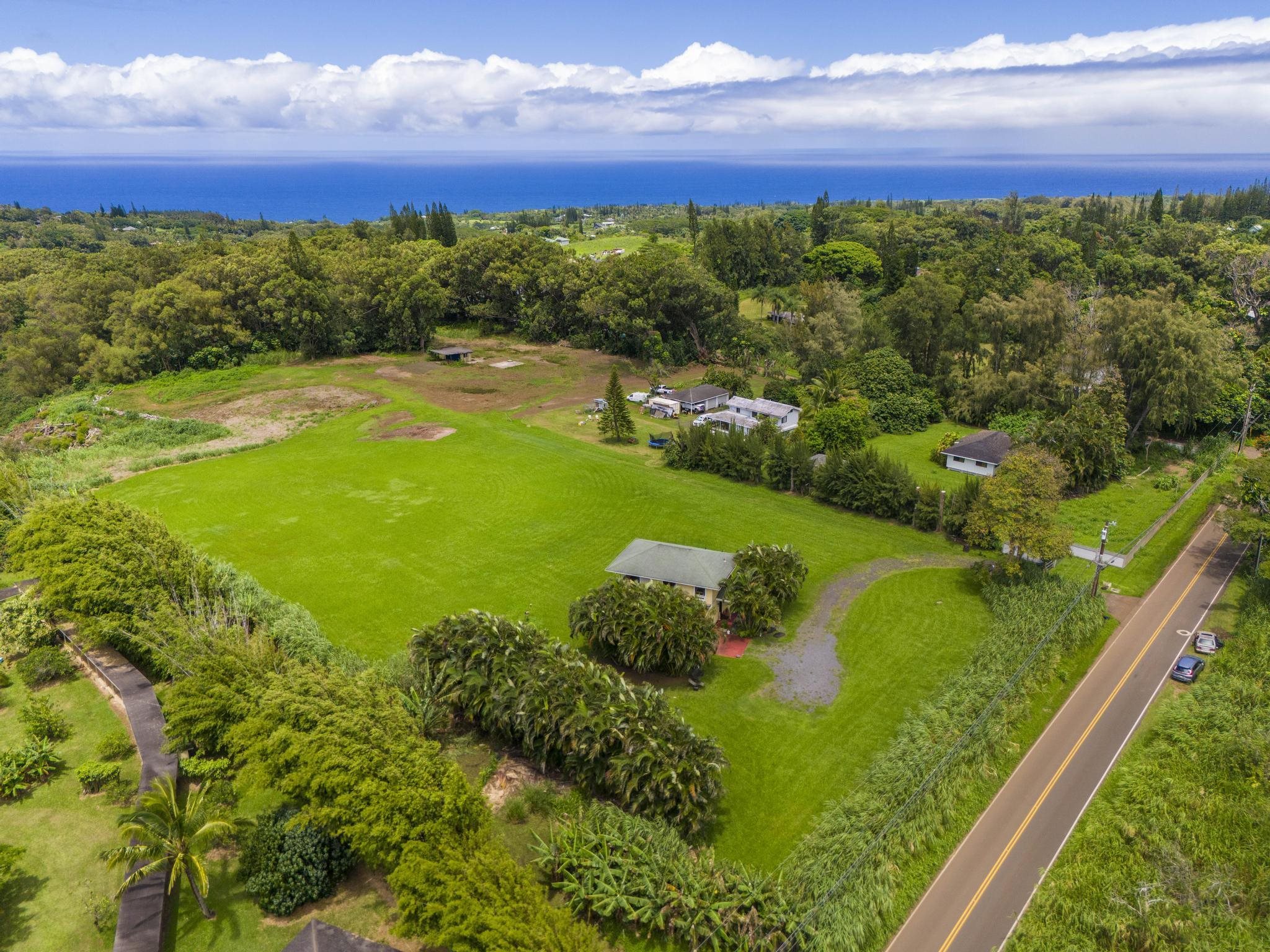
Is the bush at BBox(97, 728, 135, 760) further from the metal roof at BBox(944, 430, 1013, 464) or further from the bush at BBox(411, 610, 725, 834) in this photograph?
the metal roof at BBox(944, 430, 1013, 464)

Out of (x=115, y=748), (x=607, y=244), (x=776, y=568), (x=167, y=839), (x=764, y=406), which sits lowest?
(x=115, y=748)

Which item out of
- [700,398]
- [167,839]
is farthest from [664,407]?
[167,839]

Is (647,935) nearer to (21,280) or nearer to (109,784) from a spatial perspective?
(109,784)

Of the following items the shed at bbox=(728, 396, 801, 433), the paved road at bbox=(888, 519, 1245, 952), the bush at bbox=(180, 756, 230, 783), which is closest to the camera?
the paved road at bbox=(888, 519, 1245, 952)

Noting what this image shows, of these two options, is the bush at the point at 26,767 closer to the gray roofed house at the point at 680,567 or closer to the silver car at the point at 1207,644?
the gray roofed house at the point at 680,567

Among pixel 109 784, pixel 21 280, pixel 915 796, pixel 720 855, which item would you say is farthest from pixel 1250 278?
pixel 21 280

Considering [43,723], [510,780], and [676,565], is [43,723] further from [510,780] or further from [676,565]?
[676,565]

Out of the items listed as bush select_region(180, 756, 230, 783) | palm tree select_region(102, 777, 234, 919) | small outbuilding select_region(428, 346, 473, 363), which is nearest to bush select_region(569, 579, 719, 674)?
bush select_region(180, 756, 230, 783)
